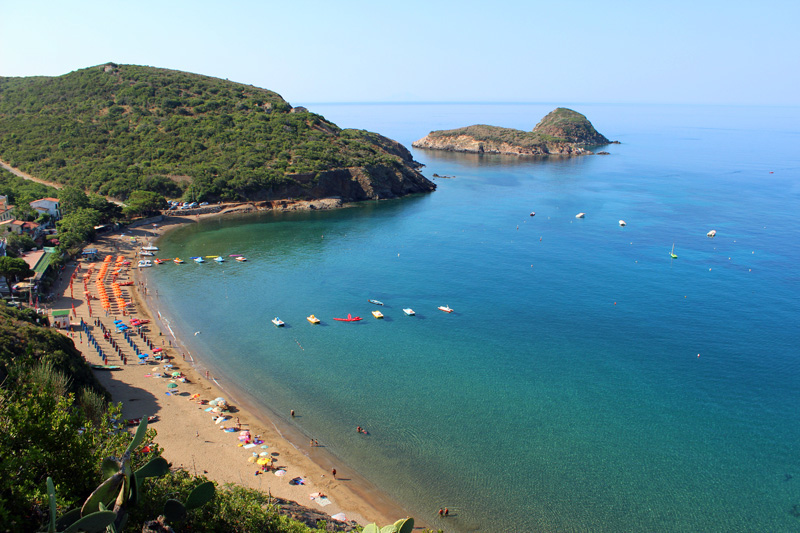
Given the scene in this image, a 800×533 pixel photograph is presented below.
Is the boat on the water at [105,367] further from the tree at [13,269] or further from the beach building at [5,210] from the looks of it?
the beach building at [5,210]

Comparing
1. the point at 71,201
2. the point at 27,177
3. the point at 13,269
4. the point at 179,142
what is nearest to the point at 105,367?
the point at 13,269

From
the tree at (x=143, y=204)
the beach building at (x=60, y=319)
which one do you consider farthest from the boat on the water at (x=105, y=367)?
the tree at (x=143, y=204)

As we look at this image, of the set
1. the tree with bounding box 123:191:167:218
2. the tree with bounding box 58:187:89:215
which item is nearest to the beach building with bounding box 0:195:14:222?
the tree with bounding box 58:187:89:215

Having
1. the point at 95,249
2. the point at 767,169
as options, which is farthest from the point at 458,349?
the point at 767,169

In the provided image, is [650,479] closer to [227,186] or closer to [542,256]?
[542,256]

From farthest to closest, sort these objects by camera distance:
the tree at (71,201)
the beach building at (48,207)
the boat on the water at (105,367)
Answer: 1. the tree at (71,201)
2. the beach building at (48,207)
3. the boat on the water at (105,367)
